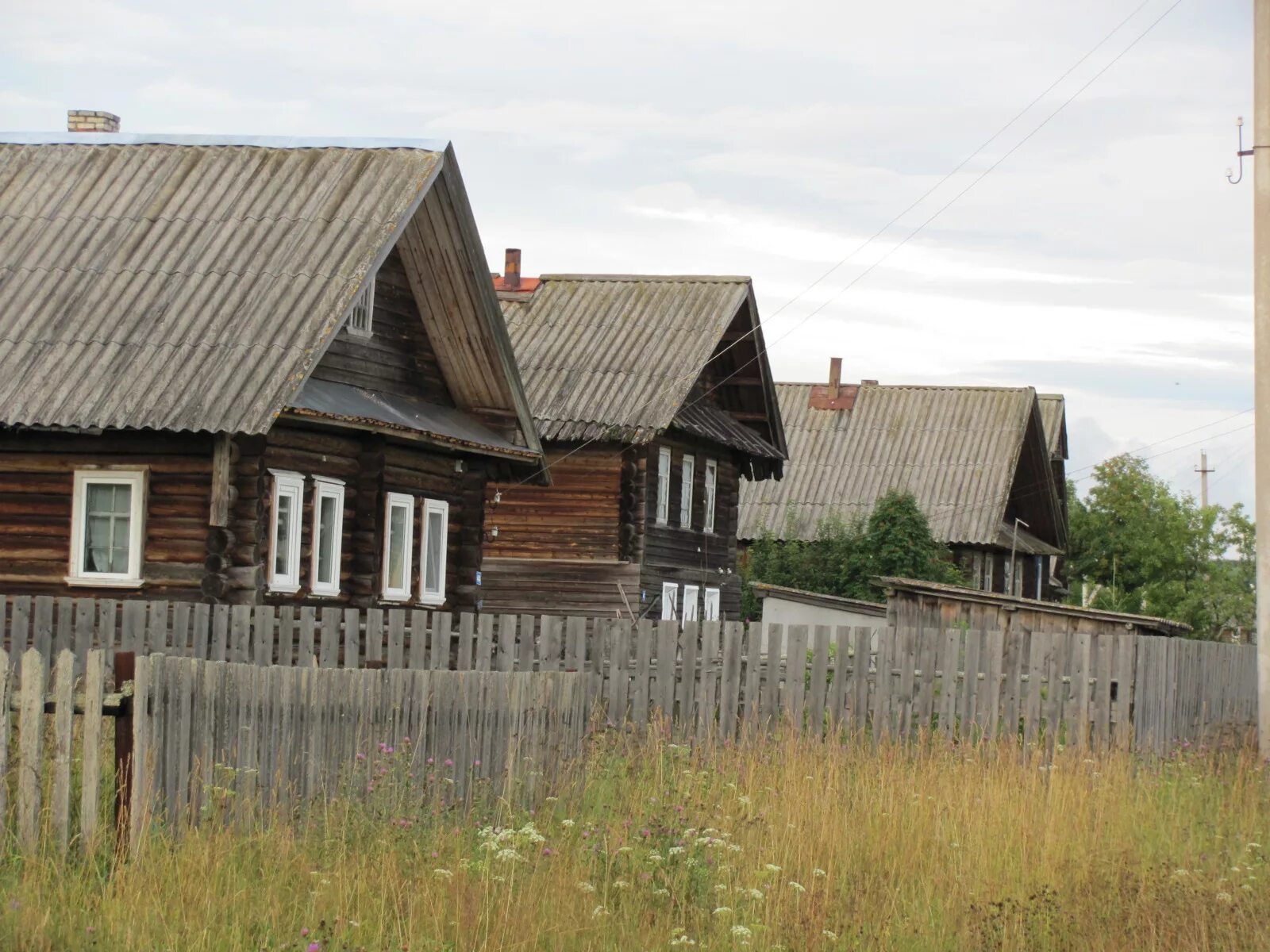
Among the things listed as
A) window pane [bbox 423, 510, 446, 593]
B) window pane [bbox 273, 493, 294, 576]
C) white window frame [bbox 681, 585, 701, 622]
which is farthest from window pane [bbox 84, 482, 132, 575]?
white window frame [bbox 681, 585, 701, 622]

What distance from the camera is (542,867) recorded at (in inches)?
308

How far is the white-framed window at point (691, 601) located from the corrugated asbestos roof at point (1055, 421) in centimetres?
2010

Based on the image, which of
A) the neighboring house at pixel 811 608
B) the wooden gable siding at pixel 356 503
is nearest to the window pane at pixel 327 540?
the wooden gable siding at pixel 356 503

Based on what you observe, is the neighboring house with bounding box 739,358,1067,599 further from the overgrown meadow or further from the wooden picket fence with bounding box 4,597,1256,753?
the overgrown meadow

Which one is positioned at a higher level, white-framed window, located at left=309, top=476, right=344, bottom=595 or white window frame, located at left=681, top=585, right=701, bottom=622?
white-framed window, located at left=309, top=476, right=344, bottom=595

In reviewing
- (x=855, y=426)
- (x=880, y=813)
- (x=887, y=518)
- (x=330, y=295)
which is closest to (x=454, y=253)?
(x=330, y=295)

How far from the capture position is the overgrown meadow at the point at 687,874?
22.7 feet

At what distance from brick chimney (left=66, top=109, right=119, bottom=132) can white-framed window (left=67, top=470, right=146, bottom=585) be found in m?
8.13

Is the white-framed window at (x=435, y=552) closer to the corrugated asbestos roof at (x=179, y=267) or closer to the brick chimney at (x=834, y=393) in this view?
the corrugated asbestos roof at (x=179, y=267)

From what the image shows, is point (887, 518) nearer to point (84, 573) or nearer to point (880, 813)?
point (84, 573)

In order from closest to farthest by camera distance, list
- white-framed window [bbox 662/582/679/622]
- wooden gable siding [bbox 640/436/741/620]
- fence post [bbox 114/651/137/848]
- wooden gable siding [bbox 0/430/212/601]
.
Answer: fence post [bbox 114/651/137/848]
wooden gable siding [bbox 0/430/212/601]
wooden gable siding [bbox 640/436/741/620]
white-framed window [bbox 662/582/679/622]

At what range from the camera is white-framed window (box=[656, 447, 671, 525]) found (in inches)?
1212

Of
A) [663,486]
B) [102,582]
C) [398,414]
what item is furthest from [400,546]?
[663,486]

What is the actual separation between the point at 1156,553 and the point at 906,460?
10294 millimetres
